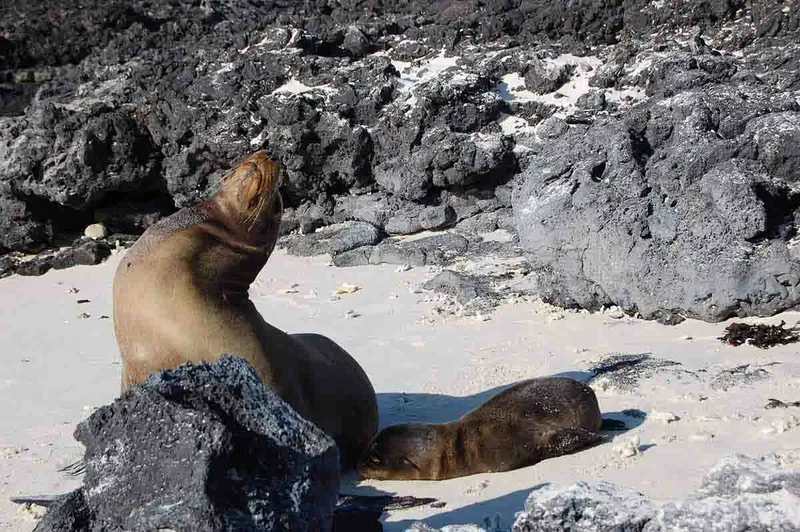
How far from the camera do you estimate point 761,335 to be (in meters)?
6.32

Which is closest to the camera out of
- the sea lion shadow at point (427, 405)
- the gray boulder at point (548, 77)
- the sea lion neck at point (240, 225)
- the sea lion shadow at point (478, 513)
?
the sea lion shadow at point (478, 513)

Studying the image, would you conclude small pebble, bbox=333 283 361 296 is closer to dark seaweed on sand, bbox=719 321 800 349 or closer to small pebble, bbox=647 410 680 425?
dark seaweed on sand, bbox=719 321 800 349

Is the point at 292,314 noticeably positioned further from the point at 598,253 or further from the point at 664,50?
the point at 664,50

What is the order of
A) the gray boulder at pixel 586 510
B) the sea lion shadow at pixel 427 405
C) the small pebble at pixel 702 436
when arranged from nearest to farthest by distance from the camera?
the gray boulder at pixel 586 510
the small pebble at pixel 702 436
the sea lion shadow at pixel 427 405

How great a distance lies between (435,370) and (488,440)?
1.74 metres

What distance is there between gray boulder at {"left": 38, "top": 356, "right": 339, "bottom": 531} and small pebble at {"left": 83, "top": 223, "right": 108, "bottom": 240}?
8419 mm

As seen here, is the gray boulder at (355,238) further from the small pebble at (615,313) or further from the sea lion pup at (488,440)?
the sea lion pup at (488,440)

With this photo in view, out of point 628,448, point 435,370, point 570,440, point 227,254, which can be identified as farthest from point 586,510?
point 435,370

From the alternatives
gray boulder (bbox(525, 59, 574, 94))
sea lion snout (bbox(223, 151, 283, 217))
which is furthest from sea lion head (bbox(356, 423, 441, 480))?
gray boulder (bbox(525, 59, 574, 94))

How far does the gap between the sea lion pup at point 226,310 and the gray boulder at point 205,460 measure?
1.11 meters

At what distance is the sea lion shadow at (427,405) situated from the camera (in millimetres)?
5559

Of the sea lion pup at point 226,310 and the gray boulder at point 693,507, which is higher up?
the sea lion pup at point 226,310

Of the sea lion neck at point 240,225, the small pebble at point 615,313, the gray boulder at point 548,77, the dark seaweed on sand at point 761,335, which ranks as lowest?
the dark seaweed on sand at point 761,335

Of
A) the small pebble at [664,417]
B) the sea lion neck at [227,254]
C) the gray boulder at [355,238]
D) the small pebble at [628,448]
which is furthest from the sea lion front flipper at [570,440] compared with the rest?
the gray boulder at [355,238]
